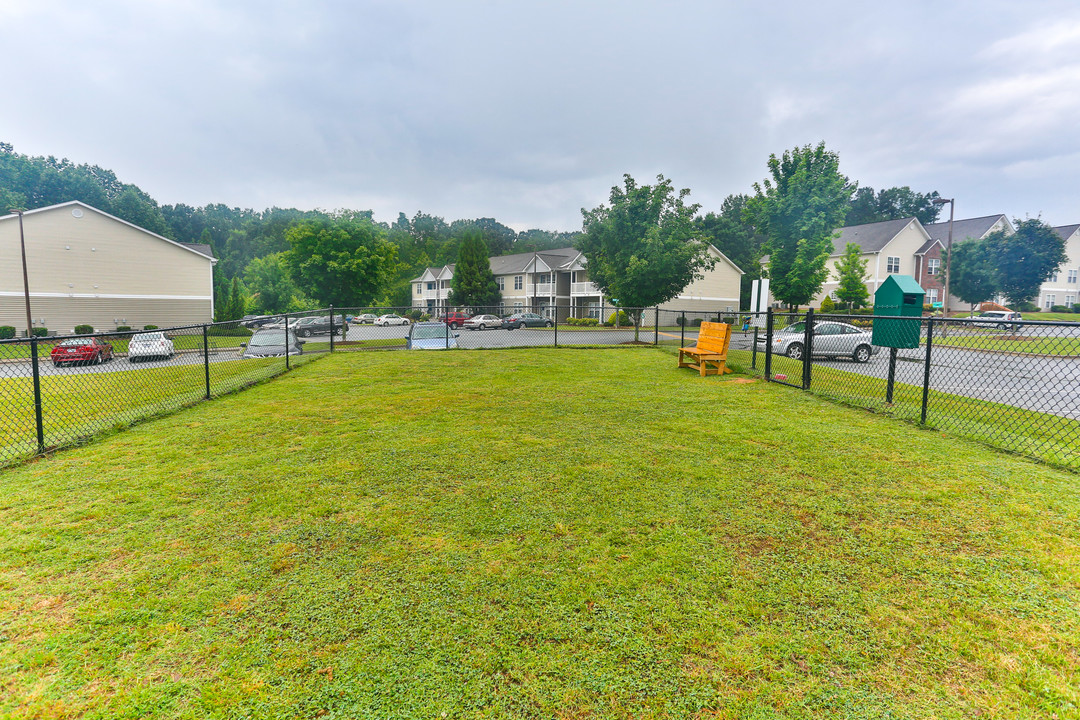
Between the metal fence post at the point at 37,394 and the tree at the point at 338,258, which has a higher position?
the tree at the point at 338,258

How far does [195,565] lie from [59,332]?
3875 centimetres

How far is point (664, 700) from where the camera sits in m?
1.96

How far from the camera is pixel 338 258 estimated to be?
2584 cm

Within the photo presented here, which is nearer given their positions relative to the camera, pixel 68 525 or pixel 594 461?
pixel 68 525

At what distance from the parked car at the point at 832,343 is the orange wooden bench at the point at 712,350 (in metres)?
4.51

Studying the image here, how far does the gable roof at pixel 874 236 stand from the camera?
45125mm

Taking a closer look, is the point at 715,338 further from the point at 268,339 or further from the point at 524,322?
the point at 524,322

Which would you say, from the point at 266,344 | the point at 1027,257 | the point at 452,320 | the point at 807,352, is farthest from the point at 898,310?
the point at 1027,257

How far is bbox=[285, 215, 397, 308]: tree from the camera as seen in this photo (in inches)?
1017

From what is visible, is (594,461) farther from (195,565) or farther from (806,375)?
(806,375)

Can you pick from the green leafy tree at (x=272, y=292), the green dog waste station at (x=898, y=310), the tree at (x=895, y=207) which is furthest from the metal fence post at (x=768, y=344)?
the tree at (x=895, y=207)

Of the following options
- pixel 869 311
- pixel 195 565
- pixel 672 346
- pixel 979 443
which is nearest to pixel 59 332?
pixel 672 346

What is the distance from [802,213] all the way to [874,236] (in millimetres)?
25225

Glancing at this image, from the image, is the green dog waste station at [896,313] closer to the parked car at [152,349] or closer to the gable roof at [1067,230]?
the parked car at [152,349]
